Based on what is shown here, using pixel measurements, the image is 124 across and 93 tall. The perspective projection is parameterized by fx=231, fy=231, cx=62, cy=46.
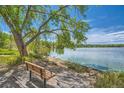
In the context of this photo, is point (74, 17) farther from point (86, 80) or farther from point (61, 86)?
point (61, 86)

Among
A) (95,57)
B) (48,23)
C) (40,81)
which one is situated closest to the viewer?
(40,81)

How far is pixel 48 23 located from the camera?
7270 millimetres

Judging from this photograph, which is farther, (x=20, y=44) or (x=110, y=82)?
(x=20, y=44)

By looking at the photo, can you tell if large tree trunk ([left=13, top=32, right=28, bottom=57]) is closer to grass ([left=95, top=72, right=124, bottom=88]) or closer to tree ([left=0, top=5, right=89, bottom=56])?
tree ([left=0, top=5, right=89, bottom=56])

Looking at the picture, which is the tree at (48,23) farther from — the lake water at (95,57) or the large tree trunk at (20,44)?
the lake water at (95,57)

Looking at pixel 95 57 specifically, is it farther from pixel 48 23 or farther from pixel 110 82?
pixel 110 82

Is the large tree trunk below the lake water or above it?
above

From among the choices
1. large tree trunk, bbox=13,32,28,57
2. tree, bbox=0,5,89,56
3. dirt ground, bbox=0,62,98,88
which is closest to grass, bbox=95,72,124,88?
dirt ground, bbox=0,62,98,88

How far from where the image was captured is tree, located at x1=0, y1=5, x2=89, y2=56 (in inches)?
264

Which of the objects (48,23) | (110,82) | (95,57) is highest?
(48,23)

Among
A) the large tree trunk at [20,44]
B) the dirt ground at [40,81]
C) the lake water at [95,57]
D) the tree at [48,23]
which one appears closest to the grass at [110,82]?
the dirt ground at [40,81]

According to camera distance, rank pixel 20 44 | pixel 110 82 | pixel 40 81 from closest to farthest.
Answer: pixel 110 82 → pixel 40 81 → pixel 20 44

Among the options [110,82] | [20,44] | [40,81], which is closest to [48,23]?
[20,44]
